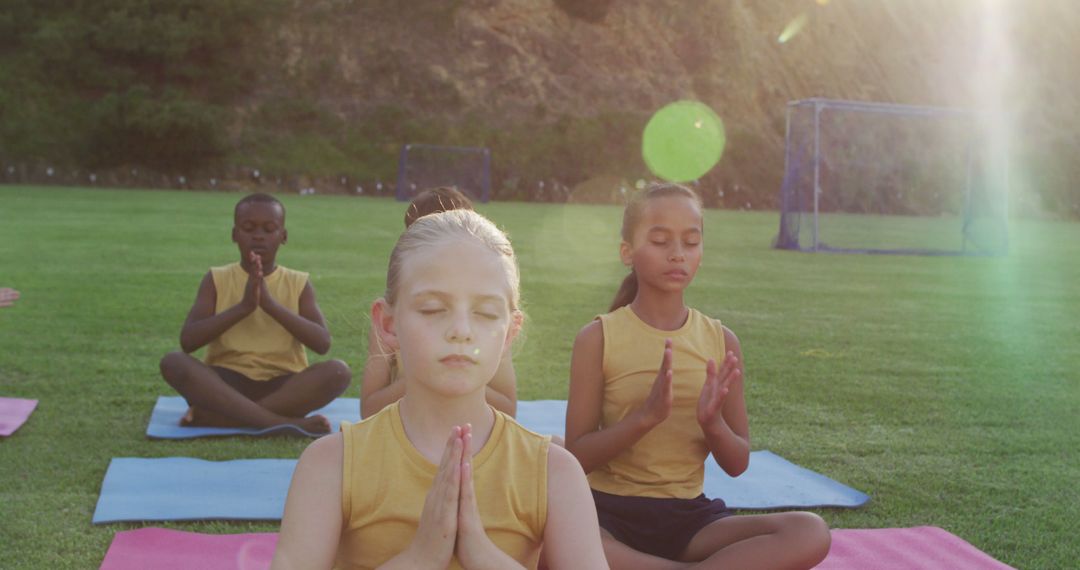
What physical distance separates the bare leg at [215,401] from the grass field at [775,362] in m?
0.14

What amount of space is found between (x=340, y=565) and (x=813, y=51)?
51585mm

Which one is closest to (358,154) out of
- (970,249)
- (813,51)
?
(813,51)

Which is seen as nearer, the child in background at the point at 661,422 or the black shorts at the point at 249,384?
the child in background at the point at 661,422

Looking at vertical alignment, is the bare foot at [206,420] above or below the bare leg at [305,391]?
below

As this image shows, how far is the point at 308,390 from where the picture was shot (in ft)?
18.1

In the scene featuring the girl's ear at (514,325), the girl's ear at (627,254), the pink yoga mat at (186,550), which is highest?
the girl's ear at (627,254)

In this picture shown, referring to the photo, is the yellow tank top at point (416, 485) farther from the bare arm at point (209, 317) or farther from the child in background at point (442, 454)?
the bare arm at point (209, 317)

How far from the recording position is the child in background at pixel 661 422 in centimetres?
329

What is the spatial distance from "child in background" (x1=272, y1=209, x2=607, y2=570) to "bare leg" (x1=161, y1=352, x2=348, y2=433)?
3.22 metres

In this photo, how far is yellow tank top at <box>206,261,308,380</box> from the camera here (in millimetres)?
5508

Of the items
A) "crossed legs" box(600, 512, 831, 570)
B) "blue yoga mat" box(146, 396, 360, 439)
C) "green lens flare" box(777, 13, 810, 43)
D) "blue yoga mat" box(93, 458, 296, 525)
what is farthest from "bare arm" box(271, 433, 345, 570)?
"green lens flare" box(777, 13, 810, 43)

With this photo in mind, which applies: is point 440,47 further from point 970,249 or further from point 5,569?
point 5,569

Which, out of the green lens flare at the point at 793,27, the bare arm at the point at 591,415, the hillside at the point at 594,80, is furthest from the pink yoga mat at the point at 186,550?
the green lens flare at the point at 793,27

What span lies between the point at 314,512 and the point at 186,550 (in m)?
1.70
